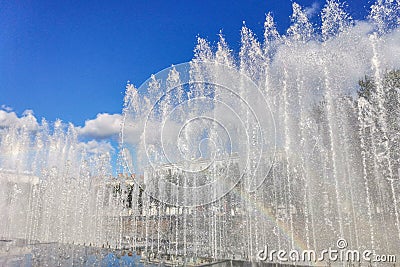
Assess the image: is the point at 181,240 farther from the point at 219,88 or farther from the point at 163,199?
the point at 163,199

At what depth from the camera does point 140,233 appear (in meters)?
22.0

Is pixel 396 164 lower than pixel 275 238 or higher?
higher

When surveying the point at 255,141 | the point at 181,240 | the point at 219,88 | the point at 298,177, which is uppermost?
the point at 219,88

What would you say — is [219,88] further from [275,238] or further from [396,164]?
[396,164]

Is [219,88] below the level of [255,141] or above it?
above

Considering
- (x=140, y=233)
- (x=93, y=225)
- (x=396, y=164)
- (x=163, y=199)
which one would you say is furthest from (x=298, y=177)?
(x=163, y=199)

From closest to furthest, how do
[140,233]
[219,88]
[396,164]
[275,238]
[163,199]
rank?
[275,238] < [396,164] < [219,88] < [140,233] < [163,199]

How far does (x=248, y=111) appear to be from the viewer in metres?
16.0

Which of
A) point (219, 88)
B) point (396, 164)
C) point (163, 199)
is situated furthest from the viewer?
point (163, 199)

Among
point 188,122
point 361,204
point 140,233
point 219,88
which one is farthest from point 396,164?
point 140,233

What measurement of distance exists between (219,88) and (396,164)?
9094 mm

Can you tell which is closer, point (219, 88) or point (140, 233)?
point (219, 88)

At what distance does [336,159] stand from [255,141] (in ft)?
13.2

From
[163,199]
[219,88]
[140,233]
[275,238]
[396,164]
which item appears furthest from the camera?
[163,199]
